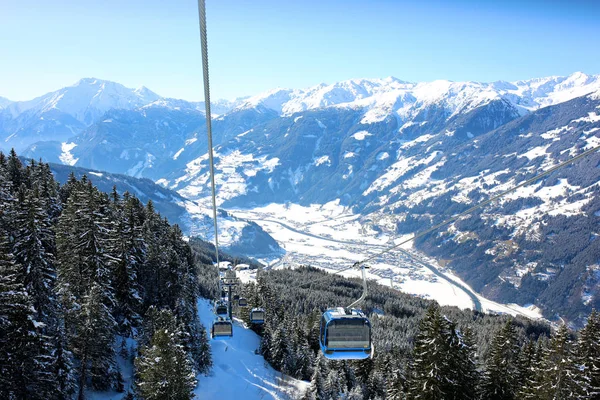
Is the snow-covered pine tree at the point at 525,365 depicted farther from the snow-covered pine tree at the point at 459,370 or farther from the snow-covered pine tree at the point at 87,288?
the snow-covered pine tree at the point at 87,288

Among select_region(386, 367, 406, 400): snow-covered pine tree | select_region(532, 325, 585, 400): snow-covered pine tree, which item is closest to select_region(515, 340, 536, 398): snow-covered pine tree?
select_region(532, 325, 585, 400): snow-covered pine tree

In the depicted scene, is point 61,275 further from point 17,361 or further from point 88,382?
point 17,361

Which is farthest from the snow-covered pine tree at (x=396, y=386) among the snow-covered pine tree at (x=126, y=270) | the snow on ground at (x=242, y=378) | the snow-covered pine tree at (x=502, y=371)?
the snow-covered pine tree at (x=126, y=270)

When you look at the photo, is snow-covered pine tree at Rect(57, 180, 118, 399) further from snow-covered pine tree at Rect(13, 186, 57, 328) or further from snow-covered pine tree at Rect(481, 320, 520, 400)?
snow-covered pine tree at Rect(481, 320, 520, 400)

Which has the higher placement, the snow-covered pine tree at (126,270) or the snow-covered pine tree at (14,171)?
the snow-covered pine tree at (14,171)

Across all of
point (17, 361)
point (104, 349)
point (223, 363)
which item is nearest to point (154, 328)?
point (104, 349)
